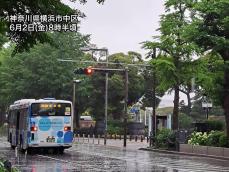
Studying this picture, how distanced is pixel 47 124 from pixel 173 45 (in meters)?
11.8

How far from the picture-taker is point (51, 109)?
3077 cm

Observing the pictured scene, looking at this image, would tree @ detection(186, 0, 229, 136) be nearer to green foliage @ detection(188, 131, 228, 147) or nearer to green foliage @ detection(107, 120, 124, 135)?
green foliage @ detection(188, 131, 228, 147)

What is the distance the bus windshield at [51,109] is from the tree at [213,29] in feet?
29.0

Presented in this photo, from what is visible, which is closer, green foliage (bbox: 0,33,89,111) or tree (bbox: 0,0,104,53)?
tree (bbox: 0,0,104,53)

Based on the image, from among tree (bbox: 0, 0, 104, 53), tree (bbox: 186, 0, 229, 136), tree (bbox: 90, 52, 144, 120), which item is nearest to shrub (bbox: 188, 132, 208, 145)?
tree (bbox: 186, 0, 229, 136)

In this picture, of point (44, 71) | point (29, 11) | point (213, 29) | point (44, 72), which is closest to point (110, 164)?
point (213, 29)

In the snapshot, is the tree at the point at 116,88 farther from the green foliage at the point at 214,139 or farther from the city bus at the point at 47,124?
the city bus at the point at 47,124

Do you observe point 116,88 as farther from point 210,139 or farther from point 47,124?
point 47,124

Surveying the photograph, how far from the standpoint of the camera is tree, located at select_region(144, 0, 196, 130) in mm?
36062

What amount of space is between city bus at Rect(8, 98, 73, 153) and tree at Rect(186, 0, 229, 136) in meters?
9.08

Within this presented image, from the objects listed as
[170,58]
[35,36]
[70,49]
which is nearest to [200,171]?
[35,36]

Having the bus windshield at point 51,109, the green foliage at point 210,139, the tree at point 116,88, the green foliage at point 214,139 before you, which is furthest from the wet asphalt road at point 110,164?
the tree at point 116,88

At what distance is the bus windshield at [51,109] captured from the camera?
30453 millimetres

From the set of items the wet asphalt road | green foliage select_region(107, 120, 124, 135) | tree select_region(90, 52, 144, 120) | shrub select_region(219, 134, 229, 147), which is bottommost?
the wet asphalt road
